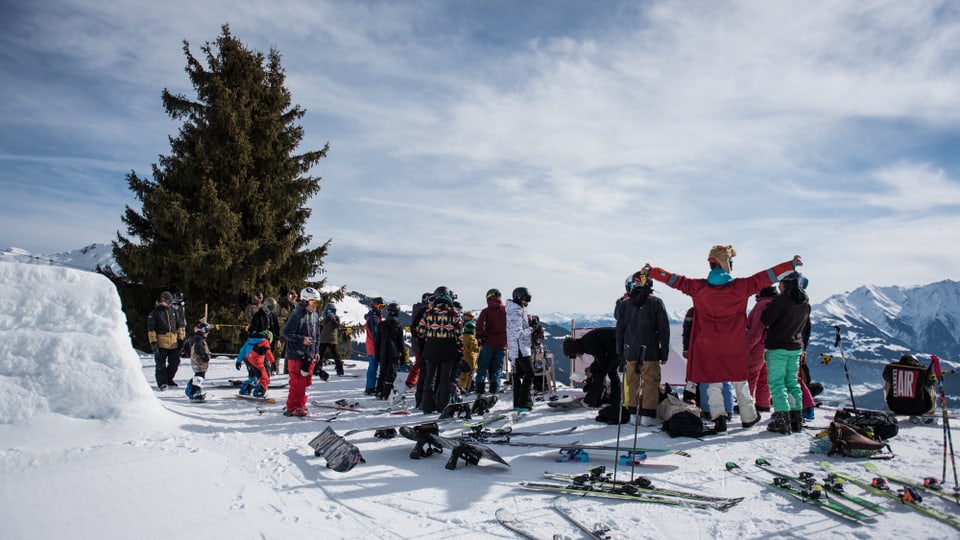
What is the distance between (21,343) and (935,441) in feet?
36.3

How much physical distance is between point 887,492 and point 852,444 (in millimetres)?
1425

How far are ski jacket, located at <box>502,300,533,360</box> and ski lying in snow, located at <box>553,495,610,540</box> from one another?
15.6 ft

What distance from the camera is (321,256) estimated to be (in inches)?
880

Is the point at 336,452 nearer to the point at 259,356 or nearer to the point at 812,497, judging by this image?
the point at 812,497

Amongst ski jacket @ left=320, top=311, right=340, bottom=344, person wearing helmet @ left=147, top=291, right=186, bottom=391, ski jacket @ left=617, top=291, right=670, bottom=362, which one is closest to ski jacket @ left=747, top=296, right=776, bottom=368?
ski jacket @ left=617, top=291, right=670, bottom=362

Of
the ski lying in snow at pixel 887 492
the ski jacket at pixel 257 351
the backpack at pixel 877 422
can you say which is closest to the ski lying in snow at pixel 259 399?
the ski jacket at pixel 257 351

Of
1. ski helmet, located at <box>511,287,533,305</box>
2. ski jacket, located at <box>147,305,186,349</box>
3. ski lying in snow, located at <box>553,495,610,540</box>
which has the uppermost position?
ski helmet, located at <box>511,287,533,305</box>

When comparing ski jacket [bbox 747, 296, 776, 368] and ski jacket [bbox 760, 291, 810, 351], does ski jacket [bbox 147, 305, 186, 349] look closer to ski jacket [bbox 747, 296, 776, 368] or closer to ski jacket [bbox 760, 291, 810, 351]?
ski jacket [bbox 747, 296, 776, 368]

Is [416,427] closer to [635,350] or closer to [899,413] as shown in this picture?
[635,350]

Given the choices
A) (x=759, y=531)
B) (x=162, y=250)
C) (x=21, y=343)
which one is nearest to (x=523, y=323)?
(x=759, y=531)

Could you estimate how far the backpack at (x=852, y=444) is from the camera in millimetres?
5903

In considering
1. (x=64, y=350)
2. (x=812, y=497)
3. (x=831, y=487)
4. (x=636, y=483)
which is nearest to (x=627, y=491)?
(x=636, y=483)

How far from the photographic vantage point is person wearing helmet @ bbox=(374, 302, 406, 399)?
10359 millimetres

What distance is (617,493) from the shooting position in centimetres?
462
